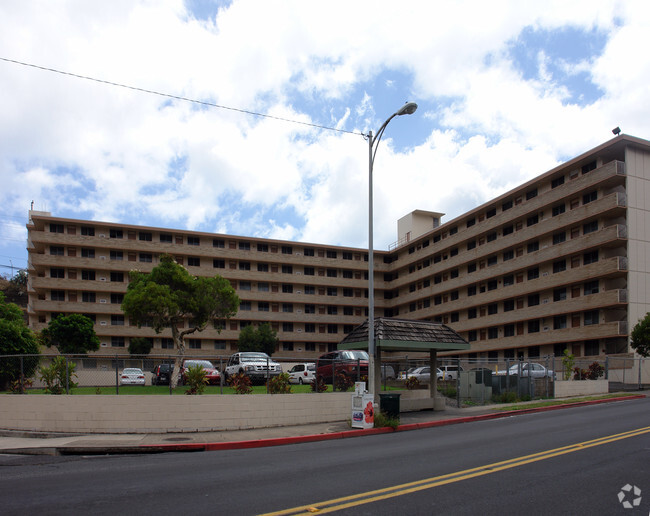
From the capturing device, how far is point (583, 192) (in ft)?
156

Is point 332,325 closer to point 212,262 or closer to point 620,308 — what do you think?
point 212,262

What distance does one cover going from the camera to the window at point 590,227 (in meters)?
46.4

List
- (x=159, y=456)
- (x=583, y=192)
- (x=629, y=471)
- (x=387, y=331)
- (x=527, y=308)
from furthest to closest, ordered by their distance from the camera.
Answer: (x=527, y=308)
(x=583, y=192)
(x=387, y=331)
(x=159, y=456)
(x=629, y=471)

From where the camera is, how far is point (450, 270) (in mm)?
65688

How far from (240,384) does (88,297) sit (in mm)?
51828

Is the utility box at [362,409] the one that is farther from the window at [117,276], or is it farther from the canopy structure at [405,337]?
the window at [117,276]

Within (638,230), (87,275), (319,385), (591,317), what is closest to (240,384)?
(319,385)

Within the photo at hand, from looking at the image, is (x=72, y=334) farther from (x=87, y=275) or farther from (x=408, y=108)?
(x=408, y=108)

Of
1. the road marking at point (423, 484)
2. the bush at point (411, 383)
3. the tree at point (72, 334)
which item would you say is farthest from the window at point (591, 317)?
the tree at point (72, 334)

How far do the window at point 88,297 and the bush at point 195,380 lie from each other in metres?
51.2

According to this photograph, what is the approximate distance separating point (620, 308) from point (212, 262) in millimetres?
44317

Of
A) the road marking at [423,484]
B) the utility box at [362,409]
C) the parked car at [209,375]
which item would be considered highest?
the parked car at [209,375]

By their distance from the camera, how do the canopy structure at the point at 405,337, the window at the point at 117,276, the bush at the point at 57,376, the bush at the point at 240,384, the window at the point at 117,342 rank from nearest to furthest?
1. the bush at the point at 57,376
2. the bush at the point at 240,384
3. the canopy structure at the point at 405,337
4. the window at the point at 117,342
5. the window at the point at 117,276

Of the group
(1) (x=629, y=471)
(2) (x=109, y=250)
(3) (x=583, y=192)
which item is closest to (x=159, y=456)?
(1) (x=629, y=471)
